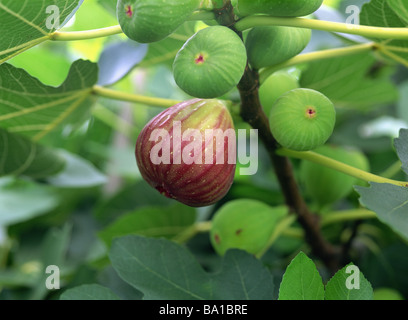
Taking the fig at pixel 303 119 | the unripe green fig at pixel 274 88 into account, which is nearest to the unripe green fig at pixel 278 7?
the fig at pixel 303 119

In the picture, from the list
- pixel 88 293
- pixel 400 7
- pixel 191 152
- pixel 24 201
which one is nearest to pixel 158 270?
pixel 88 293

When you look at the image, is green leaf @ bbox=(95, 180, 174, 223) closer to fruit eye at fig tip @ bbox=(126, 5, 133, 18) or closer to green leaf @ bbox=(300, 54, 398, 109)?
green leaf @ bbox=(300, 54, 398, 109)

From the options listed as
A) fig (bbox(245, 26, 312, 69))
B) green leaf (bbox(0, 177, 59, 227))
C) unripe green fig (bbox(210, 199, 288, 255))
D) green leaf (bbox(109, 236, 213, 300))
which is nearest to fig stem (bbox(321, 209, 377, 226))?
unripe green fig (bbox(210, 199, 288, 255))

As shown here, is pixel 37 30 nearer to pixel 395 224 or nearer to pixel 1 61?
pixel 1 61

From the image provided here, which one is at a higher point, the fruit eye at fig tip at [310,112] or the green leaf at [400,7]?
the green leaf at [400,7]

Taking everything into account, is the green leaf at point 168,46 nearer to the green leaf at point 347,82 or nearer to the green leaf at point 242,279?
the green leaf at point 347,82
